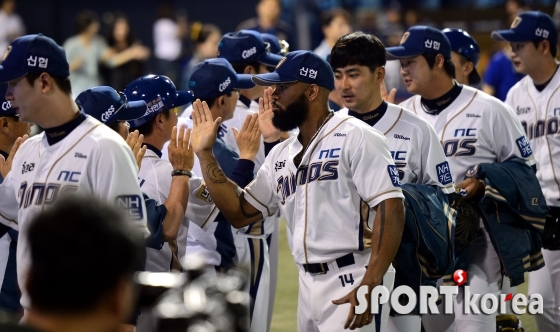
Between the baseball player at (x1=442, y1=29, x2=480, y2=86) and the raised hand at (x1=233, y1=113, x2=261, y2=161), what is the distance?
2.04m

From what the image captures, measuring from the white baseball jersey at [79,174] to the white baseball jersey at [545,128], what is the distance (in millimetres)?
3749

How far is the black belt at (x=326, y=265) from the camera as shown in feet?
14.3

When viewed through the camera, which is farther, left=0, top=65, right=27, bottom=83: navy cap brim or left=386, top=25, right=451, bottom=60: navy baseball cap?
left=386, top=25, right=451, bottom=60: navy baseball cap

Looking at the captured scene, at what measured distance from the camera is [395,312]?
4.83 meters

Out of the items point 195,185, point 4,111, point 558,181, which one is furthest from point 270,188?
point 558,181

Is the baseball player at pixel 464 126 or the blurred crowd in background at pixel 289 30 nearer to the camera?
the baseball player at pixel 464 126

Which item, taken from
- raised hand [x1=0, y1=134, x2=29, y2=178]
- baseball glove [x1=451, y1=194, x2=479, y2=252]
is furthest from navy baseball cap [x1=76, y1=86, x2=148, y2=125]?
baseball glove [x1=451, y1=194, x2=479, y2=252]

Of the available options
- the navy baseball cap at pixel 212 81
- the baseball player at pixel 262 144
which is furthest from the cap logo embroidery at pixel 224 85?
the baseball player at pixel 262 144

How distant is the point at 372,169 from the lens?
168 inches

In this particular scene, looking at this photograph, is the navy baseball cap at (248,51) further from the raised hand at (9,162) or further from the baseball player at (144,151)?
the raised hand at (9,162)

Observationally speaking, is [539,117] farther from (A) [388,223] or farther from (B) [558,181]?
(A) [388,223]

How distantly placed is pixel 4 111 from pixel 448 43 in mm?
3051

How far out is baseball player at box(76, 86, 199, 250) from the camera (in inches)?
178

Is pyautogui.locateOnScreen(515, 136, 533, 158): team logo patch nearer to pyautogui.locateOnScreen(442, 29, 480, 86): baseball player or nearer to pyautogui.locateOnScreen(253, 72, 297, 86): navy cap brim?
pyautogui.locateOnScreen(442, 29, 480, 86): baseball player
